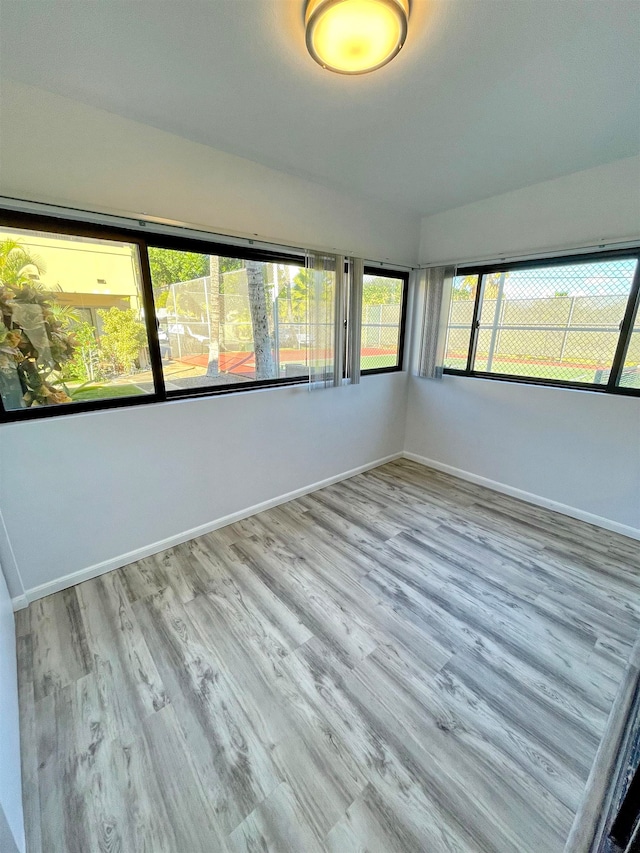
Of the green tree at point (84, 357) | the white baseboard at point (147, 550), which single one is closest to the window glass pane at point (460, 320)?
the white baseboard at point (147, 550)

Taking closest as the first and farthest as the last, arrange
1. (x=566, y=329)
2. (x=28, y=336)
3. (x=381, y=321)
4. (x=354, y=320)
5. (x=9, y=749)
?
(x=9, y=749) → (x=28, y=336) → (x=566, y=329) → (x=354, y=320) → (x=381, y=321)

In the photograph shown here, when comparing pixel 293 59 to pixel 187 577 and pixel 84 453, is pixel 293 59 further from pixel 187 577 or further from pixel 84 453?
pixel 187 577

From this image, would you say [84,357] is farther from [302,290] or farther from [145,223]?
[302,290]

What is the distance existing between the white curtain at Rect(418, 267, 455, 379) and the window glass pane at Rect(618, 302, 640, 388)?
51.8 inches

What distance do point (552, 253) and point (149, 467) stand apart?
3215 millimetres

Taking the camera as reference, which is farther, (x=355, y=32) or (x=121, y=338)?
(x=121, y=338)

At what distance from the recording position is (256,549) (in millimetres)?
2213

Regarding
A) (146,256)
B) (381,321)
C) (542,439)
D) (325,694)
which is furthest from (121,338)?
(542,439)

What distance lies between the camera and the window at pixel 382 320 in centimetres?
300

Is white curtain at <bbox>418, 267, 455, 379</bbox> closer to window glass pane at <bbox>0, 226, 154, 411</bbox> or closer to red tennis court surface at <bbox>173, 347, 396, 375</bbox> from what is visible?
red tennis court surface at <bbox>173, 347, 396, 375</bbox>

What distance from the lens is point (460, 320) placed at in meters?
3.06

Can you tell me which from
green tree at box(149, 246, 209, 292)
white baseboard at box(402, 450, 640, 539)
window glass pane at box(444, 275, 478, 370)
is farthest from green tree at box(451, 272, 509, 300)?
green tree at box(149, 246, 209, 292)

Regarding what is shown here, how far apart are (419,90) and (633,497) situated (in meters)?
2.84

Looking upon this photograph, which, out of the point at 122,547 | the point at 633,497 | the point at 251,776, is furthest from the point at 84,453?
the point at 633,497
